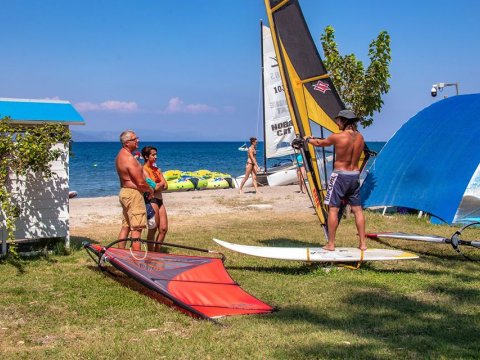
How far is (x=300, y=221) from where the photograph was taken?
13.5 metres

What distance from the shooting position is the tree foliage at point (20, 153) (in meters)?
8.13

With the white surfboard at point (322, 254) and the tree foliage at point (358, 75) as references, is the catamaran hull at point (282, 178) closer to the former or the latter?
the tree foliage at point (358, 75)

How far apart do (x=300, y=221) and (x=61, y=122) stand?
6151 mm

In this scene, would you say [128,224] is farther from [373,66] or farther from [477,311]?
[373,66]

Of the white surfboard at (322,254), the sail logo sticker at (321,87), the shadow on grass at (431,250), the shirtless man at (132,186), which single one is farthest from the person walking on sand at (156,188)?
the shadow on grass at (431,250)

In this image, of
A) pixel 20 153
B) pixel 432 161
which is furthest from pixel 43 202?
pixel 432 161

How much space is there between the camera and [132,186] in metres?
8.25

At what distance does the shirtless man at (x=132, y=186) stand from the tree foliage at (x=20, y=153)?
114 centimetres

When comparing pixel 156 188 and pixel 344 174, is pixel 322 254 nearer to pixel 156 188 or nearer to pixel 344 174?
pixel 344 174

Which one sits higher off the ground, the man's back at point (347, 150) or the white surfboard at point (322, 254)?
the man's back at point (347, 150)

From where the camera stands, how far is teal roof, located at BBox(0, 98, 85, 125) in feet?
29.0

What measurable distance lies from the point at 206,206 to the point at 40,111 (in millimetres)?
8387

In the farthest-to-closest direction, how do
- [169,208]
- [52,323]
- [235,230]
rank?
1. [169,208]
2. [235,230]
3. [52,323]

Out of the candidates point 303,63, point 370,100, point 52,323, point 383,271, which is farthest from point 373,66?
point 52,323
